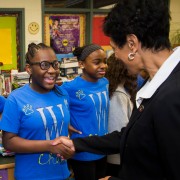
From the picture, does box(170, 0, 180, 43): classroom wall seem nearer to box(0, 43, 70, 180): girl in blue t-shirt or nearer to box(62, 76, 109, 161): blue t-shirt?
box(62, 76, 109, 161): blue t-shirt

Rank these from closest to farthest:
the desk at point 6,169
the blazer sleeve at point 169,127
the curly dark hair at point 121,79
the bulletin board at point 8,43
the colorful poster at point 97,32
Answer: the blazer sleeve at point 169,127
the desk at point 6,169
the curly dark hair at point 121,79
the bulletin board at point 8,43
the colorful poster at point 97,32

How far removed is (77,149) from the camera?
1.76m

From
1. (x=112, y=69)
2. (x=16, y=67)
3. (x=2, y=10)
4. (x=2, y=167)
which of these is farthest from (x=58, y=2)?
(x=2, y=167)

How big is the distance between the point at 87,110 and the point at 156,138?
3.81 ft

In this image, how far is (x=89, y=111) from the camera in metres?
2.24

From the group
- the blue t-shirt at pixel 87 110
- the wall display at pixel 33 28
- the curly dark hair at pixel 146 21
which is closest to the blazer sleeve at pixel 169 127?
the curly dark hair at pixel 146 21

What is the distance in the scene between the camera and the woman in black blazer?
1.07 m

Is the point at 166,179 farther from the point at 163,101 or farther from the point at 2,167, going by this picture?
the point at 2,167

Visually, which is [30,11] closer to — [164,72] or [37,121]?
[37,121]

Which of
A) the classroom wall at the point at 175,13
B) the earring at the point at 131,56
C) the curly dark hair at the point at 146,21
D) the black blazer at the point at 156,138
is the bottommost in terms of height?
the black blazer at the point at 156,138

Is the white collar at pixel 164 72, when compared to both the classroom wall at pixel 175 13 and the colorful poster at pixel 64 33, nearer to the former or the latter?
the colorful poster at pixel 64 33

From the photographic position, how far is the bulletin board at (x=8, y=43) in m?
4.50

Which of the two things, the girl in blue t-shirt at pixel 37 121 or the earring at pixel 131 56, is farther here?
the girl in blue t-shirt at pixel 37 121

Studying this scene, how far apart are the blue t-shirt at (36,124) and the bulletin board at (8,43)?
2.89 meters
